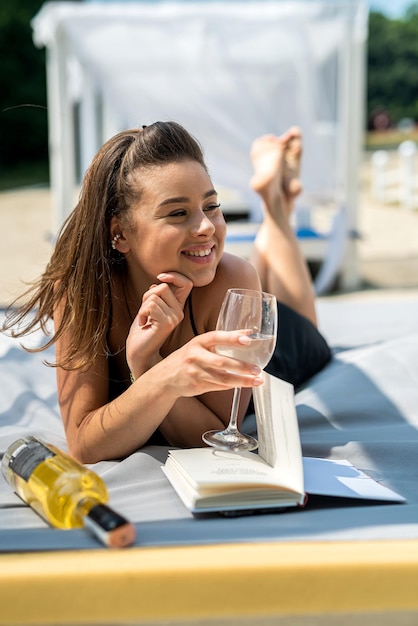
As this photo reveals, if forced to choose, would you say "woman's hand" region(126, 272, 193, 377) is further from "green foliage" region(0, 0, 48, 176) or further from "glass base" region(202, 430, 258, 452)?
"green foliage" region(0, 0, 48, 176)

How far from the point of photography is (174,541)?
1625 millimetres

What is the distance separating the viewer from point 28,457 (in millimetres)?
1768

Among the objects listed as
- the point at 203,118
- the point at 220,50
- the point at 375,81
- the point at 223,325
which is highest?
the point at 375,81

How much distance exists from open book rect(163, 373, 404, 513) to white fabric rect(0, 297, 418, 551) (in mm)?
37

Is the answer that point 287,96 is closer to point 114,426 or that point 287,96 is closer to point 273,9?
point 273,9

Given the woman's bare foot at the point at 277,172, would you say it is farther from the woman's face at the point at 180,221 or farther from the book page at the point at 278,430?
the book page at the point at 278,430

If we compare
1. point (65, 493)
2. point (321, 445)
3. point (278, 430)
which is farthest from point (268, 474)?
point (321, 445)

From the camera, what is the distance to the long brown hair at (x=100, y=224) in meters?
2.17

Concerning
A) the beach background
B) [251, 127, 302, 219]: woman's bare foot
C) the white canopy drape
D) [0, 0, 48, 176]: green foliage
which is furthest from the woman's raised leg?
[0, 0, 48, 176]: green foliage

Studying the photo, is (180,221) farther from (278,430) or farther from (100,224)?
(278,430)

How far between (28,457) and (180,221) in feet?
2.30

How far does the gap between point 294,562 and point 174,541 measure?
24 centimetres

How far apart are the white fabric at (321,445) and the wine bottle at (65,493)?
0.04 meters

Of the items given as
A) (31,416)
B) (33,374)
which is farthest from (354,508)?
(33,374)
